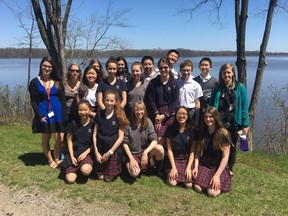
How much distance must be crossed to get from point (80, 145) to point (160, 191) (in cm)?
155

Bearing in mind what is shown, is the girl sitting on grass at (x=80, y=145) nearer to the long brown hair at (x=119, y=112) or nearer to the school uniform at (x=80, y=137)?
the school uniform at (x=80, y=137)

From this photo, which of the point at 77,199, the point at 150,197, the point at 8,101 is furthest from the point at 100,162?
the point at 8,101

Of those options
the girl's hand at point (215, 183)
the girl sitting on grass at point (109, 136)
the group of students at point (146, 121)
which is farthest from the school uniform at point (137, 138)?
the girl's hand at point (215, 183)

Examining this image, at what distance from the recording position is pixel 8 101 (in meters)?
11.9

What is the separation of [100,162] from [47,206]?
1.03m

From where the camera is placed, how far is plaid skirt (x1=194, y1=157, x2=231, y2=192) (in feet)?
15.4

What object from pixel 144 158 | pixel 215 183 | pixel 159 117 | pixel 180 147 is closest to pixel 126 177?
pixel 144 158

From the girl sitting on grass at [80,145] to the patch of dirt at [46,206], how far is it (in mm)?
486

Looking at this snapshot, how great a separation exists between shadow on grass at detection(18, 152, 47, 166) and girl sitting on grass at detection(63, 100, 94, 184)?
40.8 inches

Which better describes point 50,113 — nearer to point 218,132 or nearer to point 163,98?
point 163,98

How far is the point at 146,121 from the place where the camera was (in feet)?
16.1

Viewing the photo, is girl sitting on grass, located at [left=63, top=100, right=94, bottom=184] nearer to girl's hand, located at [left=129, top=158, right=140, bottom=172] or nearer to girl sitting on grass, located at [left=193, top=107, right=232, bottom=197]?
girl's hand, located at [left=129, top=158, right=140, bottom=172]

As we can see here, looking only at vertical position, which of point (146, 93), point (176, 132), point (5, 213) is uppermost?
point (146, 93)

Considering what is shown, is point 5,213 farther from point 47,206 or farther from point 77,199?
point 77,199
